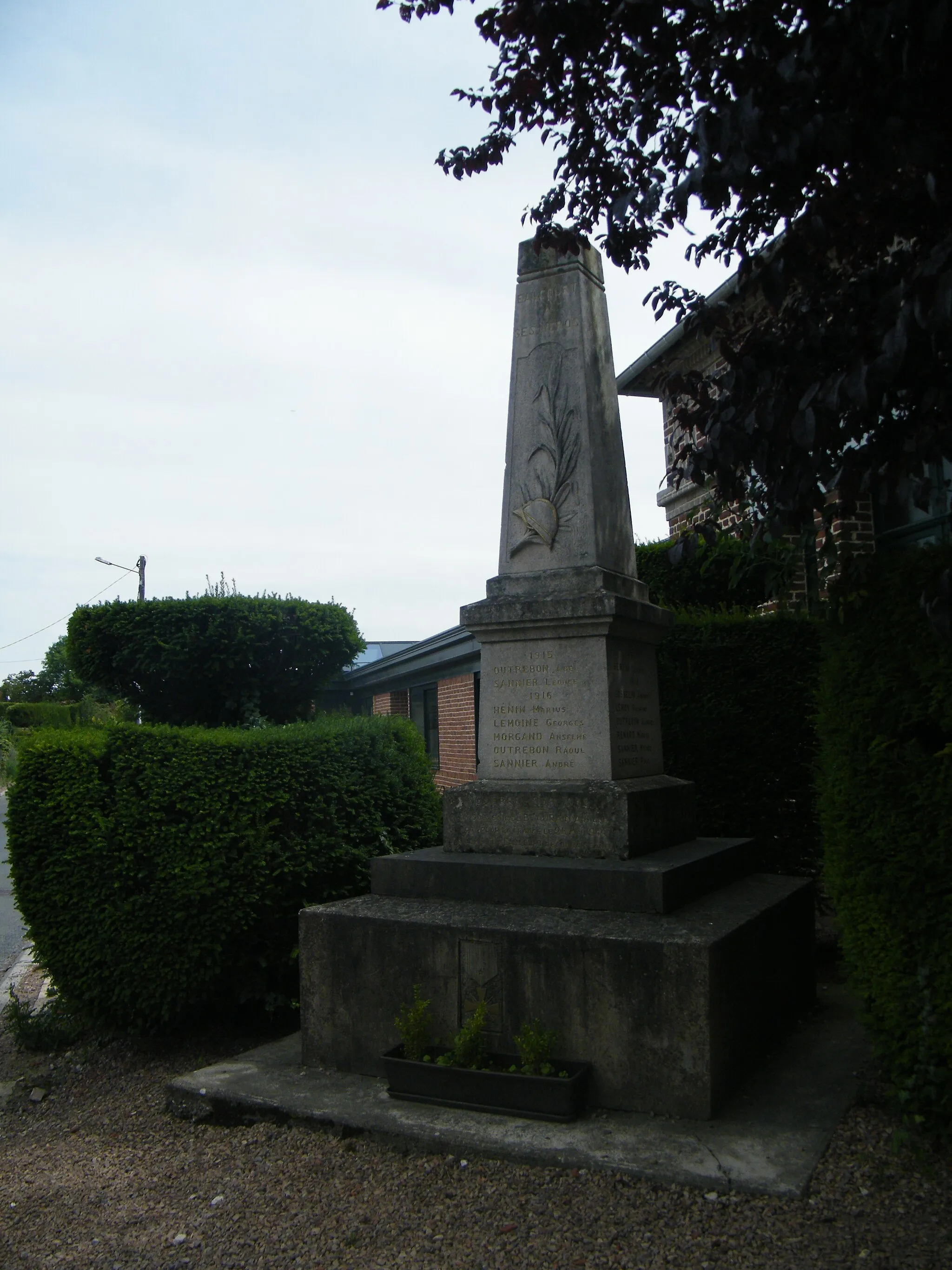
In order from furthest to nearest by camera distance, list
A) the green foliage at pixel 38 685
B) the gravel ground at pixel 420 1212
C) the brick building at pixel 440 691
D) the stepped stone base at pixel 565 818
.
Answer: the green foliage at pixel 38 685
the brick building at pixel 440 691
the stepped stone base at pixel 565 818
the gravel ground at pixel 420 1212

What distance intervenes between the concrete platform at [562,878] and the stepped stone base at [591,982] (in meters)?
0.06

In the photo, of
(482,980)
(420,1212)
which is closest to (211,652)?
(482,980)

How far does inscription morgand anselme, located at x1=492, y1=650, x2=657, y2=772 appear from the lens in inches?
203

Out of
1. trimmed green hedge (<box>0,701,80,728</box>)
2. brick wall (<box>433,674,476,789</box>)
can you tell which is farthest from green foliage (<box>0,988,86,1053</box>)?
Answer: trimmed green hedge (<box>0,701,80,728</box>)

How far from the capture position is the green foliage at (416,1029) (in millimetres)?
4238

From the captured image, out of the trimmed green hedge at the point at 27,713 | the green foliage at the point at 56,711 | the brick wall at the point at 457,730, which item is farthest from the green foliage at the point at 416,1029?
the trimmed green hedge at the point at 27,713

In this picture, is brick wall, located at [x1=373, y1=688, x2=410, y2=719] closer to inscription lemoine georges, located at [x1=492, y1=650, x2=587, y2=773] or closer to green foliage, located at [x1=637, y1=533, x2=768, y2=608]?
green foliage, located at [x1=637, y1=533, x2=768, y2=608]

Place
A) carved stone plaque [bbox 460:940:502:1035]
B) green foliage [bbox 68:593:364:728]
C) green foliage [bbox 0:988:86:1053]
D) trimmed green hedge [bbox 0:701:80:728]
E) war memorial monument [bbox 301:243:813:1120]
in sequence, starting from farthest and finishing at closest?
trimmed green hedge [bbox 0:701:80:728] < green foliage [bbox 68:593:364:728] < green foliage [bbox 0:988:86:1053] < carved stone plaque [bbox 460:940:502:1035] < war memorial monument [bbox 301:243:813:1120]

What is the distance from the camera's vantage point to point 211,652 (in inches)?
336

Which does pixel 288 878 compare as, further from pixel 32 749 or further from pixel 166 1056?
pixel 32 749

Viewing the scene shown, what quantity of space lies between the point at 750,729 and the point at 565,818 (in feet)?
8.60

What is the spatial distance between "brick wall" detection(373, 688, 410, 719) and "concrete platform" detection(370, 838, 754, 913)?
14364 mm

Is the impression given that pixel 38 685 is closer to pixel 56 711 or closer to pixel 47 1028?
pixel 56 711

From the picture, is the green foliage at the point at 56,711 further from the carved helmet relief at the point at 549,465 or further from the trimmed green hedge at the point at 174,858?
the carved helmet relief at the point at 549,465
